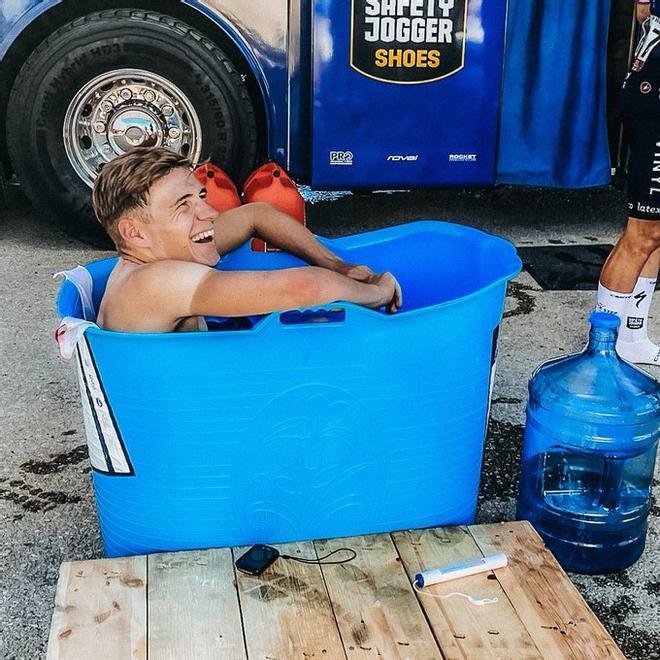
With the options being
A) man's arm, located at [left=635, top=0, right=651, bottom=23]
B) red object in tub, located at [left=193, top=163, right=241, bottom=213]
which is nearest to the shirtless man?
red object in tub, located at [left=193, top=163, right=241, bottom=213]

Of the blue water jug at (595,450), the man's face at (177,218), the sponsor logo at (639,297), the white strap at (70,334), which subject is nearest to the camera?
the white strap at (70,334)

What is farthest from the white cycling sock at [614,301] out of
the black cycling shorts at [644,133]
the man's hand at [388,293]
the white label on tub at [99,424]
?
the white label on tub at [99,424]

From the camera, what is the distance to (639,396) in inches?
Answer: 83.0

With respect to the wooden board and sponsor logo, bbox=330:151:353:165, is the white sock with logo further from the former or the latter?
sponsor logo, bbox=330:151:353:165

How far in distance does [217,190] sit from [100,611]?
1.68m

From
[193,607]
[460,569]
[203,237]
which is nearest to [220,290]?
[203,237]

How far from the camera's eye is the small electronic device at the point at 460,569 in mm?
1789

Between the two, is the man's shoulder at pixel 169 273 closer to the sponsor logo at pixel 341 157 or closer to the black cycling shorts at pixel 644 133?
the black cycling shorts at pixel 644 133

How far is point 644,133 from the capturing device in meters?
2.95

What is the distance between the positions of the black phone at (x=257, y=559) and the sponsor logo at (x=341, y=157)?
8.67 ft

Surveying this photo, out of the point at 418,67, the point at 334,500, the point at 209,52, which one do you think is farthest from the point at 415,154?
the point at 334,500

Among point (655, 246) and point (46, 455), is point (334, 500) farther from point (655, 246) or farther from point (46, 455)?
point (655, 246)

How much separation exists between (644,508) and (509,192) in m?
3.91

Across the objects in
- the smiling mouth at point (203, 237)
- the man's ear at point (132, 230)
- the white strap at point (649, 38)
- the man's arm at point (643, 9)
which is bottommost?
the smiling mouth at point (203, 237)
